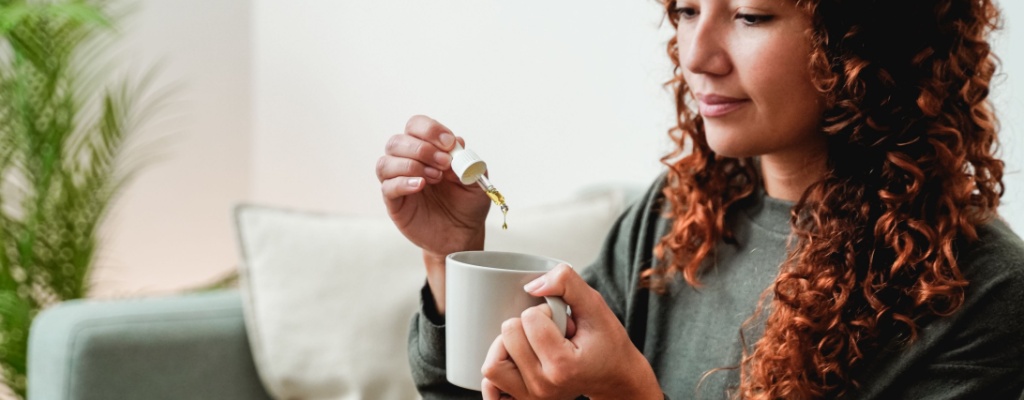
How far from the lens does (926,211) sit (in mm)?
971

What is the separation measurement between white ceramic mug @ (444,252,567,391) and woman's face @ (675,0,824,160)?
226 millimetres

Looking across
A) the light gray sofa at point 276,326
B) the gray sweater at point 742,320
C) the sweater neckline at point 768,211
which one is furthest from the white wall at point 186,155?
the sweater neckline at point 768,211

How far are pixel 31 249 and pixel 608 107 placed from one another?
44.6 inches

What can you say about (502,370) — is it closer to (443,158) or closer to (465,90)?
(443,158)

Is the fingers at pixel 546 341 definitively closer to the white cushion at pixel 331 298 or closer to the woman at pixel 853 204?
the woman at pixel 853 204

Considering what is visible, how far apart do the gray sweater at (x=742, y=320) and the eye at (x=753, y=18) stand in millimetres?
223

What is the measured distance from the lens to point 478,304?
2.85ft

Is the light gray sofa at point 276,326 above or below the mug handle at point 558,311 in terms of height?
below

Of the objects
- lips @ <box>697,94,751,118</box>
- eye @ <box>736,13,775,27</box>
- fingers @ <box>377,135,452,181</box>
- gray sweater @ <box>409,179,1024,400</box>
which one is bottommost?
gray sweater @ <box>409,179,1024,400</box>

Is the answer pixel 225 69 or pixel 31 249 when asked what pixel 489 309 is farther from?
pixel 225 69

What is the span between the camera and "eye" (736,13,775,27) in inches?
37.7

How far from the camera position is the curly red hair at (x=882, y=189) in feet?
3.08

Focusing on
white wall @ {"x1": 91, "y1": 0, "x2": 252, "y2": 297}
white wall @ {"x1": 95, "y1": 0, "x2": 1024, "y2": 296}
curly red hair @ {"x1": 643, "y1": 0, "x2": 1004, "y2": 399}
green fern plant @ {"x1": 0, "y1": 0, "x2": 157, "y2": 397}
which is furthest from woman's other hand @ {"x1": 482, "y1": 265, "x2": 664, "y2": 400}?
white wall @ {"x1": 91, "y1": 0, "x2": 252, "y2": 297}

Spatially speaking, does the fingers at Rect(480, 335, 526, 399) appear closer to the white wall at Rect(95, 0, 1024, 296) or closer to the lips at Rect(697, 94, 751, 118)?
the lips at Rect(697, 94, 751, 118)
